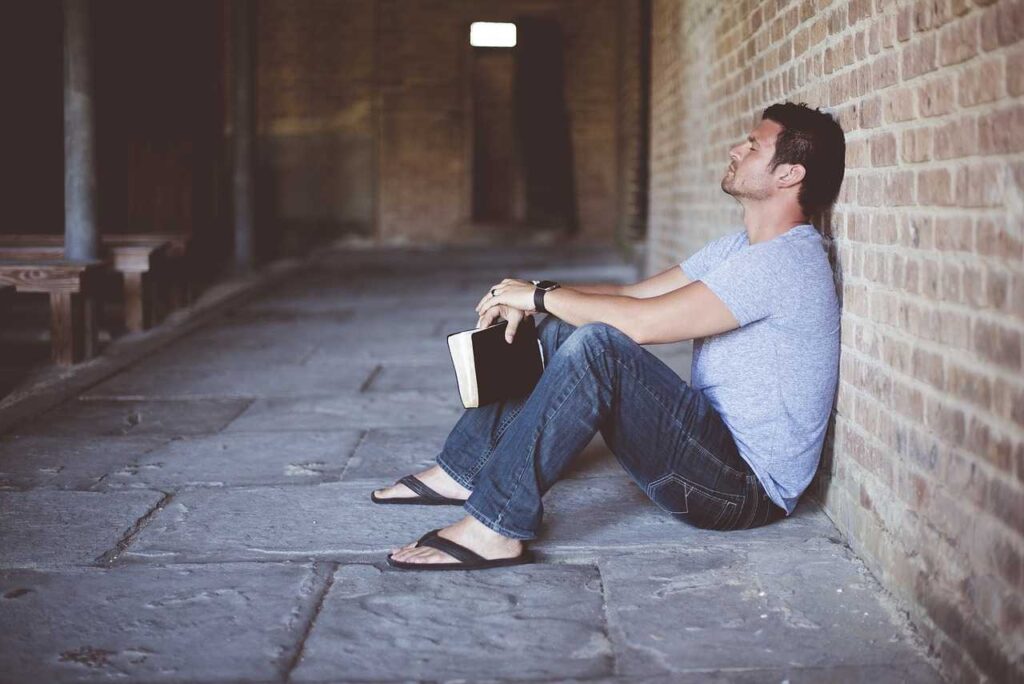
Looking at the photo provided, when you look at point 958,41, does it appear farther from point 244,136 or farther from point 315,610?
point 244,136

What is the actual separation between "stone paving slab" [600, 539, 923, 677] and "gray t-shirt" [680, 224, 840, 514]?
9.6 inches

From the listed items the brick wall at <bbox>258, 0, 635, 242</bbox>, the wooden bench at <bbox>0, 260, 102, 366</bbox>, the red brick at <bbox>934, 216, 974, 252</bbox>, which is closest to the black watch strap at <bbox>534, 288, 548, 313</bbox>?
the red brick at <bbox>934, 216, 974, 252</bbox>

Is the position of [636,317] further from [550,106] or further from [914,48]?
[550,106]

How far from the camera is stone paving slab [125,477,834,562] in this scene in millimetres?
2938

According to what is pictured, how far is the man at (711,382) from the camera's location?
266cm

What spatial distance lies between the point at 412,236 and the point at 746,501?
13.4m

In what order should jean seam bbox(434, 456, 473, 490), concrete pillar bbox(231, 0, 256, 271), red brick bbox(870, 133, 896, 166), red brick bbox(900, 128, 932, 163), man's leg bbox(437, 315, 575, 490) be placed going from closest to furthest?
1. red brick bbox(900, 128, 932, 163)
2. red brick bbox(870, 133, 896, 166)
3. man's leg bbox(437, 315, 575, 490)
4. jean seam bbox(434, 456, 473, 490)
5. concrete pillar bbox(231, 0, 256, 271)

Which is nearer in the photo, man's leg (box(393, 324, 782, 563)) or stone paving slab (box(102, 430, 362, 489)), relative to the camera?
man's leg (box(393, 324, 782, 563))

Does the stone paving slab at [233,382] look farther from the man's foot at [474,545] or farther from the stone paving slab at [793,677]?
the stone paving slab at [793,677]

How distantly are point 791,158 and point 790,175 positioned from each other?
45 mm

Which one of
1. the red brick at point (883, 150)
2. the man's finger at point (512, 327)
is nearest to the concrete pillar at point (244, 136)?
the man's finger at point (512, 327)

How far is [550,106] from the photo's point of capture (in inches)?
634

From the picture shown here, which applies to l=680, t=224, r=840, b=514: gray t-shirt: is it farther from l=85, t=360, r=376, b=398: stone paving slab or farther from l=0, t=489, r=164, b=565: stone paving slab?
l=85, t=360, r=376, b=398: stone paving slab

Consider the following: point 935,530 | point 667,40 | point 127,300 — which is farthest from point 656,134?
point 935,530
